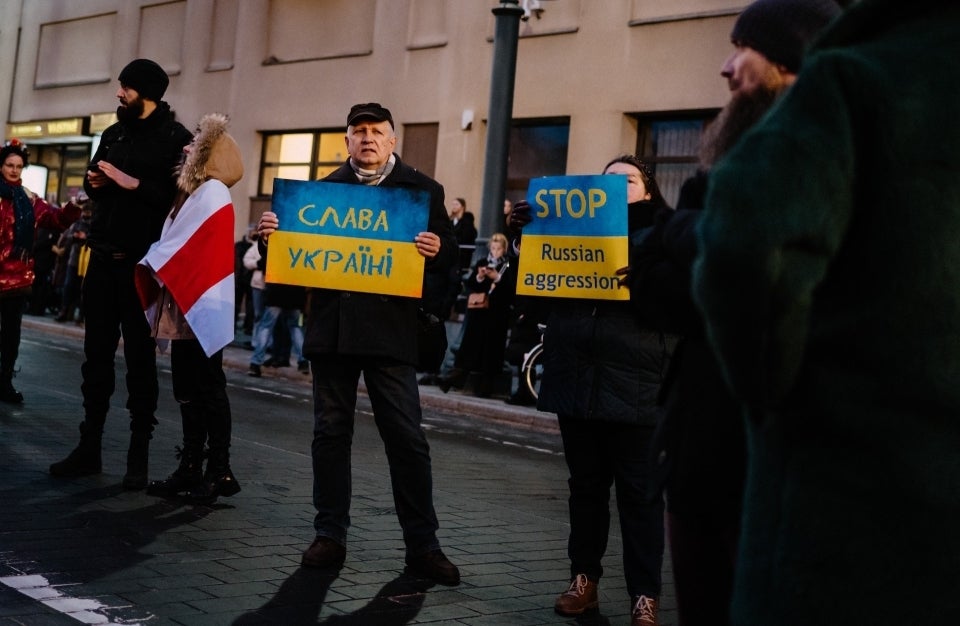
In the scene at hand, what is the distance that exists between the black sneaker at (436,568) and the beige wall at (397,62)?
1468 centimetres

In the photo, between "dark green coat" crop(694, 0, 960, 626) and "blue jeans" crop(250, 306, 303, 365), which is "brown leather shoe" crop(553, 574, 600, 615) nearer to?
"dark green coat" crop(694, 0, 960, 626)

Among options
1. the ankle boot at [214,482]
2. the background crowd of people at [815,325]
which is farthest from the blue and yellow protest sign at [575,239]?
the background crowd of people at [815,325]

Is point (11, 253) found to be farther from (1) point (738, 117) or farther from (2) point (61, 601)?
(1) point (738, 117)

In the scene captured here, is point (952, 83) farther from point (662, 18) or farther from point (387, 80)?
point (387, 80)

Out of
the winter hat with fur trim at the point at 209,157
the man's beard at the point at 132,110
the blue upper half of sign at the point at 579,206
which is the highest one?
the man's beard at the point at 132,110

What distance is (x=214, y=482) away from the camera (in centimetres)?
711

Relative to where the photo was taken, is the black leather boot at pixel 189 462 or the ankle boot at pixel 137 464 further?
the ankle boot at pixel 137 464

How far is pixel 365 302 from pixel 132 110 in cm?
227

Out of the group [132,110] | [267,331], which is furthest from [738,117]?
[267,331]

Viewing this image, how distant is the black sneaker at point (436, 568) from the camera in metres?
5.71

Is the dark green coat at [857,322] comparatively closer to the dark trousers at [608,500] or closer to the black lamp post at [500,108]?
Answer: the dark trousers at [608,500]

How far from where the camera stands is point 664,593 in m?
6.09

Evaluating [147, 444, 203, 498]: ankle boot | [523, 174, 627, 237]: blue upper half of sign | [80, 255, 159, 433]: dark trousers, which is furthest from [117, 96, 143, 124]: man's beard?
[523, 174, 627, 237]: blue upper half of sign

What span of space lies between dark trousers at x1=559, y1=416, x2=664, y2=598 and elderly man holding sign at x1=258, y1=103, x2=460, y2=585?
2.03ft
